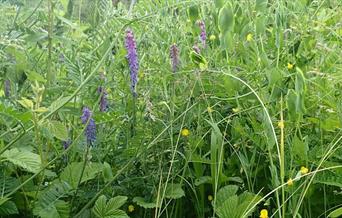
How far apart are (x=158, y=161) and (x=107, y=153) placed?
12 centimetres

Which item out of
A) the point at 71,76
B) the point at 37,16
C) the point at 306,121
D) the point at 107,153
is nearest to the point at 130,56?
the point at 71,76

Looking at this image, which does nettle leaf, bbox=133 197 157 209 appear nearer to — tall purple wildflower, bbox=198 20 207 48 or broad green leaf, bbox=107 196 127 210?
broad green leaf, bbox=107 196 127 210

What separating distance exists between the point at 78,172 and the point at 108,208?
4.8 inches

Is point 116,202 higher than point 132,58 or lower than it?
lower

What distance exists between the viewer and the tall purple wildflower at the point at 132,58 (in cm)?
132

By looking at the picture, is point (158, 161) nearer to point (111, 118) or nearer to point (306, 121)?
point (111, 118)

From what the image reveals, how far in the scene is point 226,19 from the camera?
116 centimetres

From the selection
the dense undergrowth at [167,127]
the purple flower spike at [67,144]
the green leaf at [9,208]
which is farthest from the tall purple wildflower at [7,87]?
the green leaf at [9,208]

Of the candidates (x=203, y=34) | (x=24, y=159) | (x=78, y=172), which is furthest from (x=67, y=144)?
(x=203, y=34)

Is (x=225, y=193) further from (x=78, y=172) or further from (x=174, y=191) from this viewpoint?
(x=78, y=172)

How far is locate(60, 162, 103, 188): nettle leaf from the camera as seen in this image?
51.2 inches

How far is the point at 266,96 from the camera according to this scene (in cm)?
139

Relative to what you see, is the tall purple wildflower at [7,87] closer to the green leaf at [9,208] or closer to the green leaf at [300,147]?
the green leaf at [9,208]

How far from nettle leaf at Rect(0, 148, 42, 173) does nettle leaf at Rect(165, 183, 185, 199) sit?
0.96 feet
